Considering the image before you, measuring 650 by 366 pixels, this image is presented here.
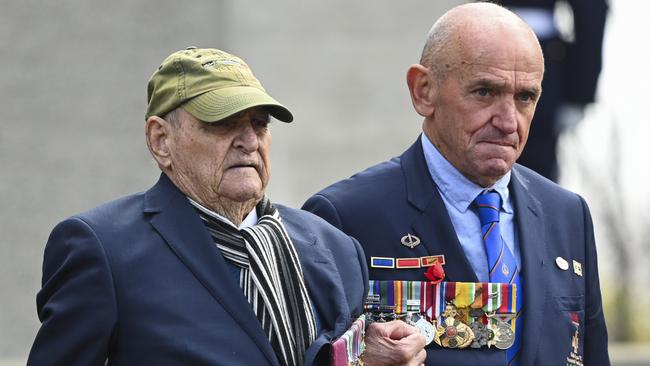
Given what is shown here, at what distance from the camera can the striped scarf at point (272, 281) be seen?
3.84 m

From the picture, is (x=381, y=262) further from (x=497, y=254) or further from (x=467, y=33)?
(x=467, y=33)

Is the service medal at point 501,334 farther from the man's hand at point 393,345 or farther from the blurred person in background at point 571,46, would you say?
the blurred person in background at point 571,46

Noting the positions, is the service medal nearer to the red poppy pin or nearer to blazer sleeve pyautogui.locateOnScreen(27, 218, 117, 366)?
the red poppy pin

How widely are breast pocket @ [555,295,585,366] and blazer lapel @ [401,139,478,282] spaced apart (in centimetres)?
29

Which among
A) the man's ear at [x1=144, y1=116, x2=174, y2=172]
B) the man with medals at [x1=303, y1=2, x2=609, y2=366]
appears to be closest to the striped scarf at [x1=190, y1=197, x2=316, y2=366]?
the man's ear at [x1=144, y1=116, x2=174, y2=172]

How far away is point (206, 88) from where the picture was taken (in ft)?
12.6

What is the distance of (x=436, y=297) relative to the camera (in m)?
4.46

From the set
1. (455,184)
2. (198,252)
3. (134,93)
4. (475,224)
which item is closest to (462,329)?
(475,224)

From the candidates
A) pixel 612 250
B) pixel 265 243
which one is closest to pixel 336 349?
pixel 265 243

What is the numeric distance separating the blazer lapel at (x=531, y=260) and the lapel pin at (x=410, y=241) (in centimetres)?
31

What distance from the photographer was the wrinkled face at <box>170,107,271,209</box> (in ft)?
12.6

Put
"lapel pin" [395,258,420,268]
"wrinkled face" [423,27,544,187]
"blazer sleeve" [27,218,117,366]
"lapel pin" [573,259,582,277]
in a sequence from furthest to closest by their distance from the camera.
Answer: "lapel pin" [573,259,582,277] < "lapel pin" [395,258,420,268] < "wrinkled face" [423,27,544,187] < "blazer sleeve" [27,218,117,366]

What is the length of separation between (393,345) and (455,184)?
75 centimetres

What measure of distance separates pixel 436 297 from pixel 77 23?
4.95 m
